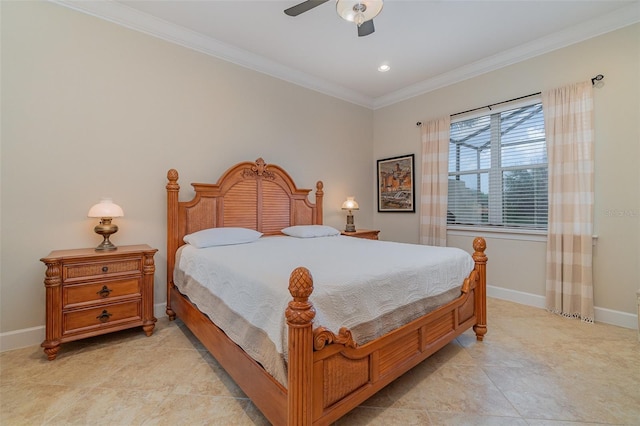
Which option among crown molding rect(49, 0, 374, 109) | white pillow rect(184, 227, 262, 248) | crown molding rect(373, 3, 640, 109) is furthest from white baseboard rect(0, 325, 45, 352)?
crown molding rect(373, 3, 640, 109)

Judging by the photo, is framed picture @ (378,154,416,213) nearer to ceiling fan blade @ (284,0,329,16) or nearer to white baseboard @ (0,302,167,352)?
ceiling fan blade @ (284,0,329,16)

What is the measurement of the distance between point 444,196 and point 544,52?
192 centimetres

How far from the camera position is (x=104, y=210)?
233 cm

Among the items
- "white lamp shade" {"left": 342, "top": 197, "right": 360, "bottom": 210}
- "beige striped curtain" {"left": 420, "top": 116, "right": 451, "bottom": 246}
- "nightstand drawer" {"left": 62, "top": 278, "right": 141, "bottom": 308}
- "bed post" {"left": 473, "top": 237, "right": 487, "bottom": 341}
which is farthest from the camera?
"white lamp shade" {"left": 342, "top": 197, "right": 360, "bottom": 210}

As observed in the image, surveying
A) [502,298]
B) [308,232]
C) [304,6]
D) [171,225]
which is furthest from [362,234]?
[304,6]

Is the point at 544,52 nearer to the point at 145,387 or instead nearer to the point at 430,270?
the point at 430,270

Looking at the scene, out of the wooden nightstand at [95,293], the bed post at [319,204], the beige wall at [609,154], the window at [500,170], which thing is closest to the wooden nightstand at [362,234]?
the bed post at [319,204]

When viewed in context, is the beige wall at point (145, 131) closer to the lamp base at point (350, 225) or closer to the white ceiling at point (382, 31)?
the white ceiling at point (382, 31)

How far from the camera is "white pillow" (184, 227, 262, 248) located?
8.47ft

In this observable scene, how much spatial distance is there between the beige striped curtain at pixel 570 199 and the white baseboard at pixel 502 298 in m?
0.13

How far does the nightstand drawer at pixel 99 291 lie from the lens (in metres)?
2.11

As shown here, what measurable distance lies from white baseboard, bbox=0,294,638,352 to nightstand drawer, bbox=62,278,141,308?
0.57m

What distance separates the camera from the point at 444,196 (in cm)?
396

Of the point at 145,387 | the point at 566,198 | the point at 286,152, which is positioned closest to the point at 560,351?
the point at 566,198
